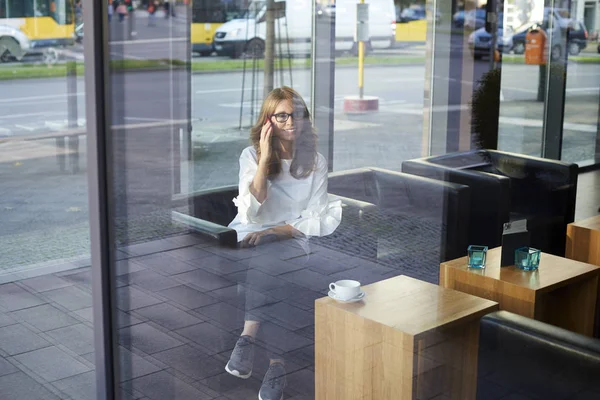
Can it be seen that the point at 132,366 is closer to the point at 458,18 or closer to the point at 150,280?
the point at 150,280

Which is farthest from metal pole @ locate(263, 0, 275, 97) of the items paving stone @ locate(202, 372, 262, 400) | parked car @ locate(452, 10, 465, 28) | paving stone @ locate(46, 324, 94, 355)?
parked car @ locate(452, 10, 465, 28)

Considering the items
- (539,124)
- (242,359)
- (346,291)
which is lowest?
(242,359)

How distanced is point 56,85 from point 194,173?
448 millimetres

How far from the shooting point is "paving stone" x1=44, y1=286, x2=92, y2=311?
218cm

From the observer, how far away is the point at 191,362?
6.78ft

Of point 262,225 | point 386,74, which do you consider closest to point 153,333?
point 262,225

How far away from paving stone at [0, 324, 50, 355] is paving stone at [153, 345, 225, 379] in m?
0.42

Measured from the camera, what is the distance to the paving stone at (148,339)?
6.79 ft

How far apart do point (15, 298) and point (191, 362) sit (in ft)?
2.17

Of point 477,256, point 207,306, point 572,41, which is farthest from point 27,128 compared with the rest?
point 572,41

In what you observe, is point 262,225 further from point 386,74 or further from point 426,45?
point 426,45

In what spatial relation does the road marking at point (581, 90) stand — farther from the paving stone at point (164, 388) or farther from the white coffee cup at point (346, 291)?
the paving stone at point (164, 388)

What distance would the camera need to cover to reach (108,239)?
210 cm

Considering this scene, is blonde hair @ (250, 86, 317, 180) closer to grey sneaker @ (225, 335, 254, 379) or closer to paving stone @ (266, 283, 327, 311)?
paving stone @ (266, 283, 327, 311)
